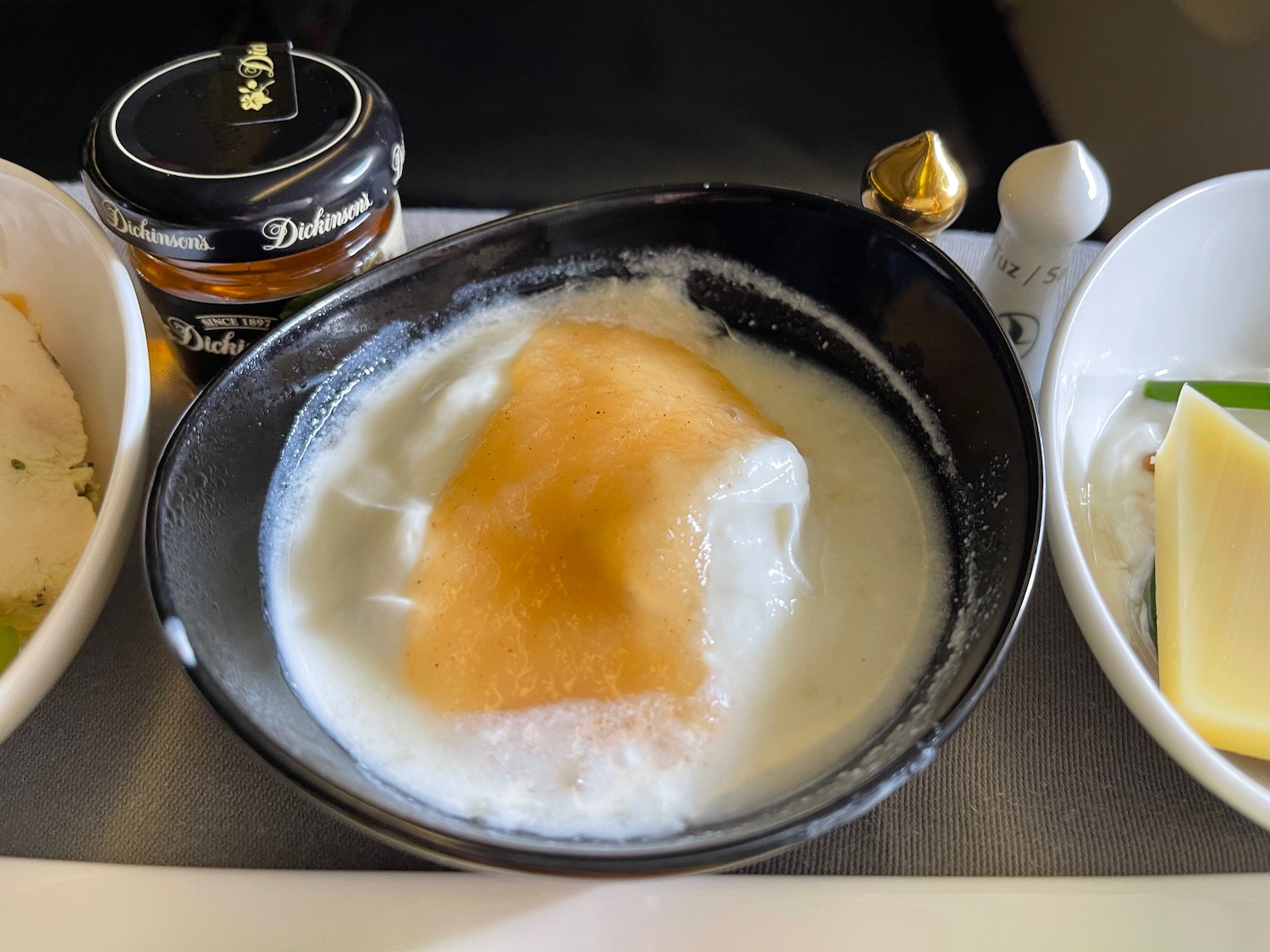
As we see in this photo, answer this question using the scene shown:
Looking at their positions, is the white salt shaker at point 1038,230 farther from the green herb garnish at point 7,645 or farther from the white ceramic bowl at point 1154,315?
the green herb garnish at point 7,645

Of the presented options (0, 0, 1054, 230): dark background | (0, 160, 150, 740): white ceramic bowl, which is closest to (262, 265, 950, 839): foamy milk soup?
(0, 160, 150, 740): white ceramic bowl

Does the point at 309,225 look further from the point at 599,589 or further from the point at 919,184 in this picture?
the point at 919,184

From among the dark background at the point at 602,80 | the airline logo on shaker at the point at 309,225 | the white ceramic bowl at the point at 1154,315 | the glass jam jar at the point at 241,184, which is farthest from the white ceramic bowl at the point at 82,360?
the white ceramic bowl at the point at 1154,315

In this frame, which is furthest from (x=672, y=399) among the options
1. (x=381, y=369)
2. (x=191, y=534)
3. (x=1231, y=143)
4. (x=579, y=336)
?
(x=1231, y=143)

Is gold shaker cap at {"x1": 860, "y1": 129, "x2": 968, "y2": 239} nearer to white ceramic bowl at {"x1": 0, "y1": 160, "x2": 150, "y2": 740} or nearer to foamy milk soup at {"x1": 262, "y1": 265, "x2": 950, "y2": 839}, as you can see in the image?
foamy milk soup at {"x1": 262, "y1": 265, "x2": 950, "y2": 839}

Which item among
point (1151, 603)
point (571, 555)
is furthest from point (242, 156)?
→ point (1151, 603)

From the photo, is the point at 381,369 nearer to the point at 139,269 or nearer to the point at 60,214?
the point at 139,269
